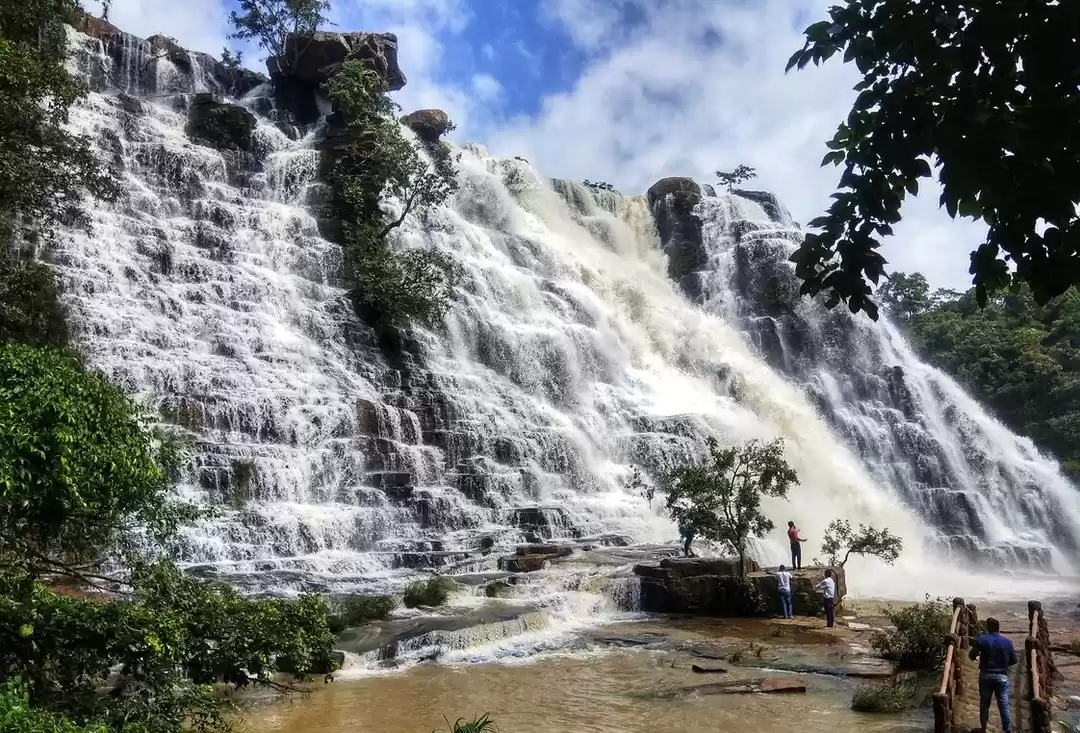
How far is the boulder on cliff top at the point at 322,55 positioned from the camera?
41.4 metres

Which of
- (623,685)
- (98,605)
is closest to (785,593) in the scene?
(623,685)

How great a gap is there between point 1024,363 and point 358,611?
1703 inches

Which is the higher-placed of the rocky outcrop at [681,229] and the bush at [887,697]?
the rocky outcrop at [681,229]

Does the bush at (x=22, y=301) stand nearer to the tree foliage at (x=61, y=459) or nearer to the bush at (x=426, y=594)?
the bush at (x=426, y=594)

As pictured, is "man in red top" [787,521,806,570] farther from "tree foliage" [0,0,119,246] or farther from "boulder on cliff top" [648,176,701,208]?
"boulder on cliff top" [648,176,701,208]

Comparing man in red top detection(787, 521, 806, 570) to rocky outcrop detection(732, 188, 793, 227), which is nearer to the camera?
man in red top detection(787, 521, 806, 570)

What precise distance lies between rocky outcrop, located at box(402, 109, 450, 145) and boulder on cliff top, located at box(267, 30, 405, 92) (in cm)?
196

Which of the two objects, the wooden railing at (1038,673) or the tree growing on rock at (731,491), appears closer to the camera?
the wooden railing at (1038,673)

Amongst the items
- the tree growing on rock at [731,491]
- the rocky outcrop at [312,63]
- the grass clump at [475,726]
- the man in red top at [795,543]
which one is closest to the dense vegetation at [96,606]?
the grass clump at [475,726]

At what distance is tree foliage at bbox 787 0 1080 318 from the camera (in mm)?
2990

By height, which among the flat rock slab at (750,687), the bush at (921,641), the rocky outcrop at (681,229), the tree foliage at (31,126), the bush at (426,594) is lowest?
the flat rock slab at (750,687)

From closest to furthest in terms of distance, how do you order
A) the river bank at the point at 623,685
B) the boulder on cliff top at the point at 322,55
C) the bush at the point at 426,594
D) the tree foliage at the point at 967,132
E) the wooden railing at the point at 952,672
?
the tree foliage at the point at 967,132, the wooden railing at the point at 952,672, the river bank at the point at 623,685, the bush at the point at 426,594, the boulder on cliff top at the point at 322,55

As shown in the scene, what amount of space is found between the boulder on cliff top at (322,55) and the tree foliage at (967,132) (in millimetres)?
40587

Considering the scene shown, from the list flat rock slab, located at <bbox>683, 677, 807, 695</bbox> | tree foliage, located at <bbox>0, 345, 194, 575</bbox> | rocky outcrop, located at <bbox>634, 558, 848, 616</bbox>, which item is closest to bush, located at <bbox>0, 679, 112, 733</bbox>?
tree foliage, located at <bbox>0, 345, 194, 575</bbox>
